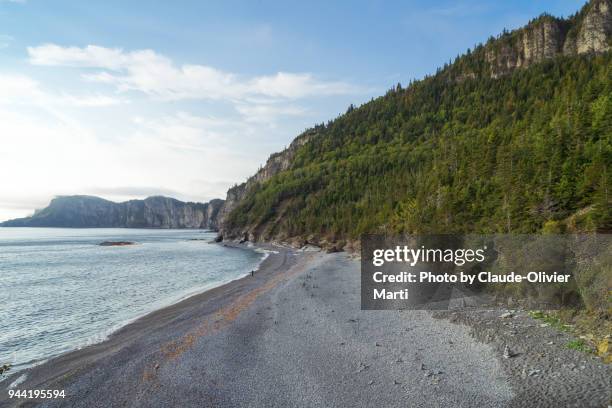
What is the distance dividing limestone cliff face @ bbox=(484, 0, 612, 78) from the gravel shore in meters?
210

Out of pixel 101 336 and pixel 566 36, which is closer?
pixel 101 336

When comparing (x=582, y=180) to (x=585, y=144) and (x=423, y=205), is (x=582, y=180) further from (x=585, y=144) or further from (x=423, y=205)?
(x=423, y=205)

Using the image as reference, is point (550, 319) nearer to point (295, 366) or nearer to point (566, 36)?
point (295, 366)

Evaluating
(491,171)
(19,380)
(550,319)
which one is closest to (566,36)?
(491,171)

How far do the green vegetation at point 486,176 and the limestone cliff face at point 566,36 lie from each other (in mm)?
15899

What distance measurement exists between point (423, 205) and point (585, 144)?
106 ft

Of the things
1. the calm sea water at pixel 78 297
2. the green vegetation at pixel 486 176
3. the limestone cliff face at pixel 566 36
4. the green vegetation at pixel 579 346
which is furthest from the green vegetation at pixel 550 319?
the limestone cliff face at pixel 566 36

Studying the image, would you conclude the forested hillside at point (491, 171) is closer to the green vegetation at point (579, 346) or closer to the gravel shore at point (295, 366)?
the green vegetation at point (579, 346)

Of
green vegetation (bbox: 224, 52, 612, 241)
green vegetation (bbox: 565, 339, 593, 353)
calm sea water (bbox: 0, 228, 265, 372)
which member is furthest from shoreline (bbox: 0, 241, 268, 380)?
green vegetation (bbox: 224, 52, 612, 241)

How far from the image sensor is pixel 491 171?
59781 millimetres

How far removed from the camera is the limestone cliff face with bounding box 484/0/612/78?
16688 cm

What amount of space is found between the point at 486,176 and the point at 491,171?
1496 mm

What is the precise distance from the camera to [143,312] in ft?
119

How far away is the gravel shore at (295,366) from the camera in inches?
613
